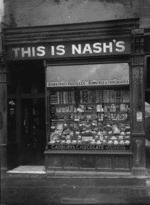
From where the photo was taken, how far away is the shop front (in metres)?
9.04

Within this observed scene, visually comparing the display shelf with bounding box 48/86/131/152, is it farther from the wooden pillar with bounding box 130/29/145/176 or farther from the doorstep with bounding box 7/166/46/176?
the doorstep with bounding box 7/166/46/176

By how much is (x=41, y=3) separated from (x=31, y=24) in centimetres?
73

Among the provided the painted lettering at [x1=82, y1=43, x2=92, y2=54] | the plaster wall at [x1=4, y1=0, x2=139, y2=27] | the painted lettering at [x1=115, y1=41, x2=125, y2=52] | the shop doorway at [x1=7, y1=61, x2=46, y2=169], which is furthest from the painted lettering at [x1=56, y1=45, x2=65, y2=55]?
the painted lettering at [x1=115, y1=41, x2=125, y2=52]

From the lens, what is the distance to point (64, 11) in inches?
377

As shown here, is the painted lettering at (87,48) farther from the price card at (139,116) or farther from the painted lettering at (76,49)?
the price card at (139,116)

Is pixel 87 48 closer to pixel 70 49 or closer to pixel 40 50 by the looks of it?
pixel 70 49

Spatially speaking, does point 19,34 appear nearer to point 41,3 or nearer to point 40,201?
point 41,3

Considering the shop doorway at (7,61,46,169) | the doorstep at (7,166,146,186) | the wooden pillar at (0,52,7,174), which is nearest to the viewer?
the doorstep at (7,166,146,186)

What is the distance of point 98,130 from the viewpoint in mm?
9695

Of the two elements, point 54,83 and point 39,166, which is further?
point 39,166

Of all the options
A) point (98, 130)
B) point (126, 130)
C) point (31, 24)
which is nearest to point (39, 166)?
point (98, 130)

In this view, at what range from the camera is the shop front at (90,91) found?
9039mm

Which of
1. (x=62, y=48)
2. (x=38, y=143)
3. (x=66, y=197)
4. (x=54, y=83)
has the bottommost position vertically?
(x=66, y=197)

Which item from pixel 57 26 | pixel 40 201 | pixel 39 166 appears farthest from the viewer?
pixel 39 166
